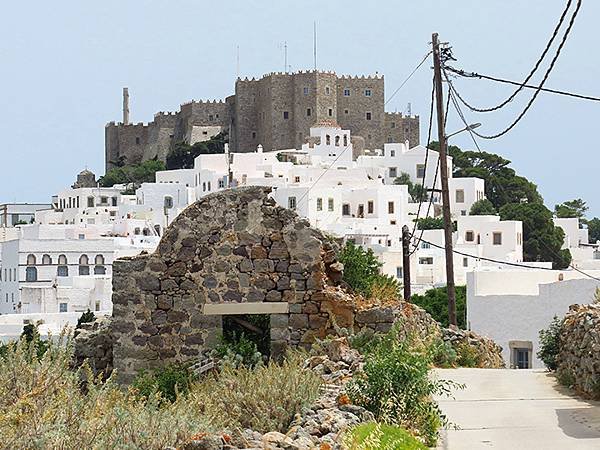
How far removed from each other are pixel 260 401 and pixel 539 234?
89.7m

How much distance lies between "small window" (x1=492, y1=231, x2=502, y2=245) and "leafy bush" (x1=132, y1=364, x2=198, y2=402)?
260ft

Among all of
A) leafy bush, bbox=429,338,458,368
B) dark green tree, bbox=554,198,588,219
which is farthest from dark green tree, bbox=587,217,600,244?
leafy bush, bbox=429,338,458,368

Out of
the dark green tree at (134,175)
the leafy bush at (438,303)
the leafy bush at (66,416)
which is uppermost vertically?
the dark green tree at (134,175)

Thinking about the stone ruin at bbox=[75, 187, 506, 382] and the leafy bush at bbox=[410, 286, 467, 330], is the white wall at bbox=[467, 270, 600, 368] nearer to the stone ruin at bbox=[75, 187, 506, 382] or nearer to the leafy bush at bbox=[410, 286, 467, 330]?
the leafy bush at bbox=[410, 286, 467, 330]

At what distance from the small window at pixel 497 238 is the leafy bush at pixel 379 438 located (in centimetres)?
8427

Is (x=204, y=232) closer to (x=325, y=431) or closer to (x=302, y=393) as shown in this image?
(x=302, y=393)

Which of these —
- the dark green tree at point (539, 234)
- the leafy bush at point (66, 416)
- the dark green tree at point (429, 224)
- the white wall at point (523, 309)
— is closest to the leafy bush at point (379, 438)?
the leafy bush at point (66, 416)

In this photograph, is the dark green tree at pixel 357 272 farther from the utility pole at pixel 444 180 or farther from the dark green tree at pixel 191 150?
the dark green tree at pixel 191 150

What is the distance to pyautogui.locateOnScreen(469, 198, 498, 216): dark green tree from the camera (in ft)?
353

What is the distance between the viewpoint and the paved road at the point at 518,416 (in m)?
9.77

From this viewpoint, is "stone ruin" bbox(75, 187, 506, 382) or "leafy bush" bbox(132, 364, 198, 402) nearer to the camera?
"leafy bush" bbox(132, 364, 198, 402)

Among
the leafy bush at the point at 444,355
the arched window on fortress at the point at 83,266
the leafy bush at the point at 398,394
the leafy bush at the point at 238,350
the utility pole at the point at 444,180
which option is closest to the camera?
the leafy bush at the point at 398,394

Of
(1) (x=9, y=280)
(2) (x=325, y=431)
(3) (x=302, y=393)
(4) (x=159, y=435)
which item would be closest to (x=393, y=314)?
(3) (x=302, y=393)

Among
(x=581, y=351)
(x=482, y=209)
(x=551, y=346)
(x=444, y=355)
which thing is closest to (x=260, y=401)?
(x=581, y=351)
